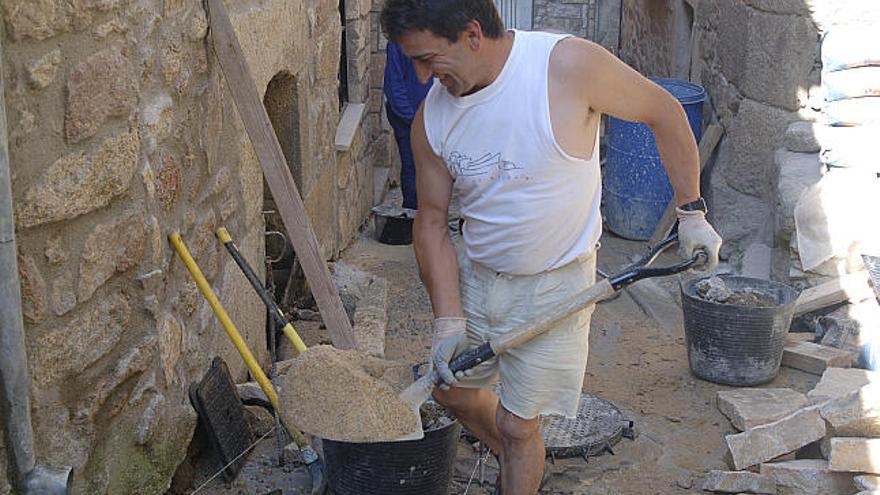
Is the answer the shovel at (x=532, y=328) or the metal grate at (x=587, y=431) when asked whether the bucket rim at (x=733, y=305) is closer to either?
the metal grate at (x=587, y=431)

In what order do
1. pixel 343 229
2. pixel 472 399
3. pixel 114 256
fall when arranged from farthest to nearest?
pixel 343 229 → pixel 472 399 → pixel 114 256

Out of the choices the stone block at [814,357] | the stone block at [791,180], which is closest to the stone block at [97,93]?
the stone block at [814,357]

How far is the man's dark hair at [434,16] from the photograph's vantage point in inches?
117

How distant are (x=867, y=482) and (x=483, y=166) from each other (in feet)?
6.16

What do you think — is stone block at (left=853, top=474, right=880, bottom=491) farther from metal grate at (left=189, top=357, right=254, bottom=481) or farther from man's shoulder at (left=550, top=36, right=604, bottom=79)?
metal grate at (left=189, top=357, right=254, bottom=481)

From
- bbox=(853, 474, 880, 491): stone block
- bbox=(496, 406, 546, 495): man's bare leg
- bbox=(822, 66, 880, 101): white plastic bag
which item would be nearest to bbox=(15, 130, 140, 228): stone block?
bbox=(496, 406, 546, 495): man's bare leg

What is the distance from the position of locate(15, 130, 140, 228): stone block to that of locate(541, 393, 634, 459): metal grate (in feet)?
7.03

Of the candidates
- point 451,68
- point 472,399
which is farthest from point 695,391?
point 451,68

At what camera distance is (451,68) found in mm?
3066

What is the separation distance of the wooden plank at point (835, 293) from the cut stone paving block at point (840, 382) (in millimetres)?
653

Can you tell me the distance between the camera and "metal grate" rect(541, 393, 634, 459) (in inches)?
173

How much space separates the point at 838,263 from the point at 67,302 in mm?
4096

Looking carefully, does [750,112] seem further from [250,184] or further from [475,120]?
[475,120]

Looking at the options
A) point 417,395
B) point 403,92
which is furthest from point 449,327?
point 403,92
